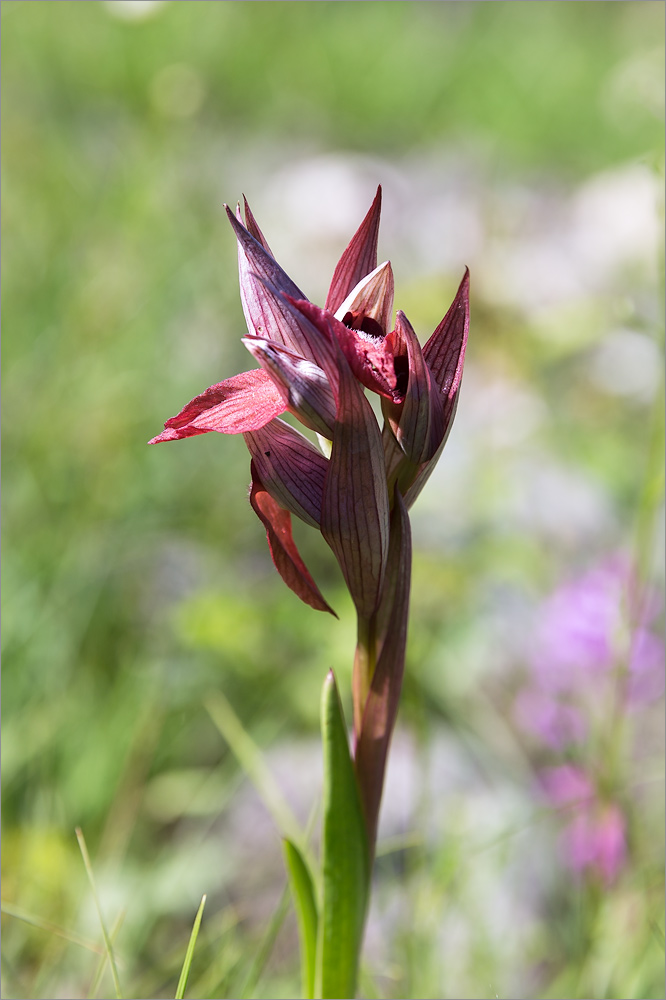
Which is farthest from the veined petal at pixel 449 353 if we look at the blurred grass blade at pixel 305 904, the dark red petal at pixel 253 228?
the blurred grass blade at pixel 305 904

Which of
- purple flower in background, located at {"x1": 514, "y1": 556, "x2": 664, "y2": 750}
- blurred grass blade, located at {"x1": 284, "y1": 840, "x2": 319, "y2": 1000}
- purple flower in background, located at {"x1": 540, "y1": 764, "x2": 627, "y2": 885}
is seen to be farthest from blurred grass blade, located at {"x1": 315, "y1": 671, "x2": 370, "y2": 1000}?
purple flower in background, located at {"x1": 514, "y1": 556, "x2": 664, "y2": 750}

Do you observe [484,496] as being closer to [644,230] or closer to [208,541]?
[208,541]

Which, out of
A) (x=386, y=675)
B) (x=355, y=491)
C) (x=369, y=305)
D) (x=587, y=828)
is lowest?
(x=587, y=828)

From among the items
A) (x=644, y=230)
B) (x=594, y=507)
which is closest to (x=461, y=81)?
(x=644, y=230)

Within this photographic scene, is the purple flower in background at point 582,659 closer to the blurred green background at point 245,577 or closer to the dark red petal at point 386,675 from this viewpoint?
the blurred green background at point 245,577

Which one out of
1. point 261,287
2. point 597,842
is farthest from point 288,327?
point 597,842

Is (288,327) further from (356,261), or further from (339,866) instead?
(339,866)

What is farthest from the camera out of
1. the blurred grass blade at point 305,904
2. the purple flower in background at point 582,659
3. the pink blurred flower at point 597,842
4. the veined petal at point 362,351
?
the purple flower in background at point 582,659
